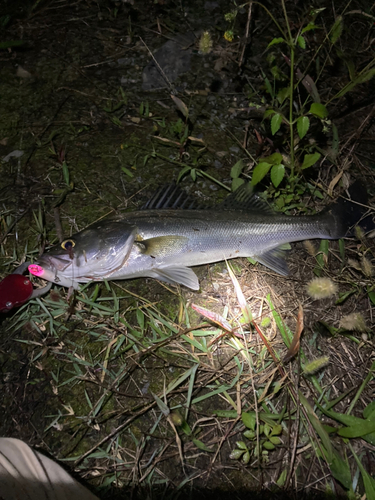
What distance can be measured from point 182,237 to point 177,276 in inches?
16.0

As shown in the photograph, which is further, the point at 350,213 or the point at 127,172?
the point at 127,172

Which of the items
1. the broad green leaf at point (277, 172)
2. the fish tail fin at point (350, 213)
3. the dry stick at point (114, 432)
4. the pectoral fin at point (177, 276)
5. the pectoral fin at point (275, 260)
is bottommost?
the dry stick at point (114, 432)

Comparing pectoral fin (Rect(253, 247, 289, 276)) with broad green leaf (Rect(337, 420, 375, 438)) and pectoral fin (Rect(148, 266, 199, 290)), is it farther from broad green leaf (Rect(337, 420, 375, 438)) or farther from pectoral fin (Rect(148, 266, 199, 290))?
broad green leaf (Rect(337, 420, 375, 438))

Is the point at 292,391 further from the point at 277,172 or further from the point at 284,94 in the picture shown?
the point at 284,94

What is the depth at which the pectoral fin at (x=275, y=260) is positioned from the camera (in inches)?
141

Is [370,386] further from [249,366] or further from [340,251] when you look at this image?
[340,251]

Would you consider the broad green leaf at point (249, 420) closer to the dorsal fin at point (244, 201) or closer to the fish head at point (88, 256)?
the fish head at point (88, 256)

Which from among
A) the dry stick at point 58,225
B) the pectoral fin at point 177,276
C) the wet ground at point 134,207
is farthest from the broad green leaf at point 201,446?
the dry stick at point 58,225

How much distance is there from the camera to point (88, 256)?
10.8ft

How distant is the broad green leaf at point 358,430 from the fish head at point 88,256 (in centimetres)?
245

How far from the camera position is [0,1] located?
17.9 ft

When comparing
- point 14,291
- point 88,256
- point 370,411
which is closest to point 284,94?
point 88,256

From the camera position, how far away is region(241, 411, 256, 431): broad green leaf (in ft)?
9.18

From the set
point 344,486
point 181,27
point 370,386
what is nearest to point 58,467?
point 344,486
